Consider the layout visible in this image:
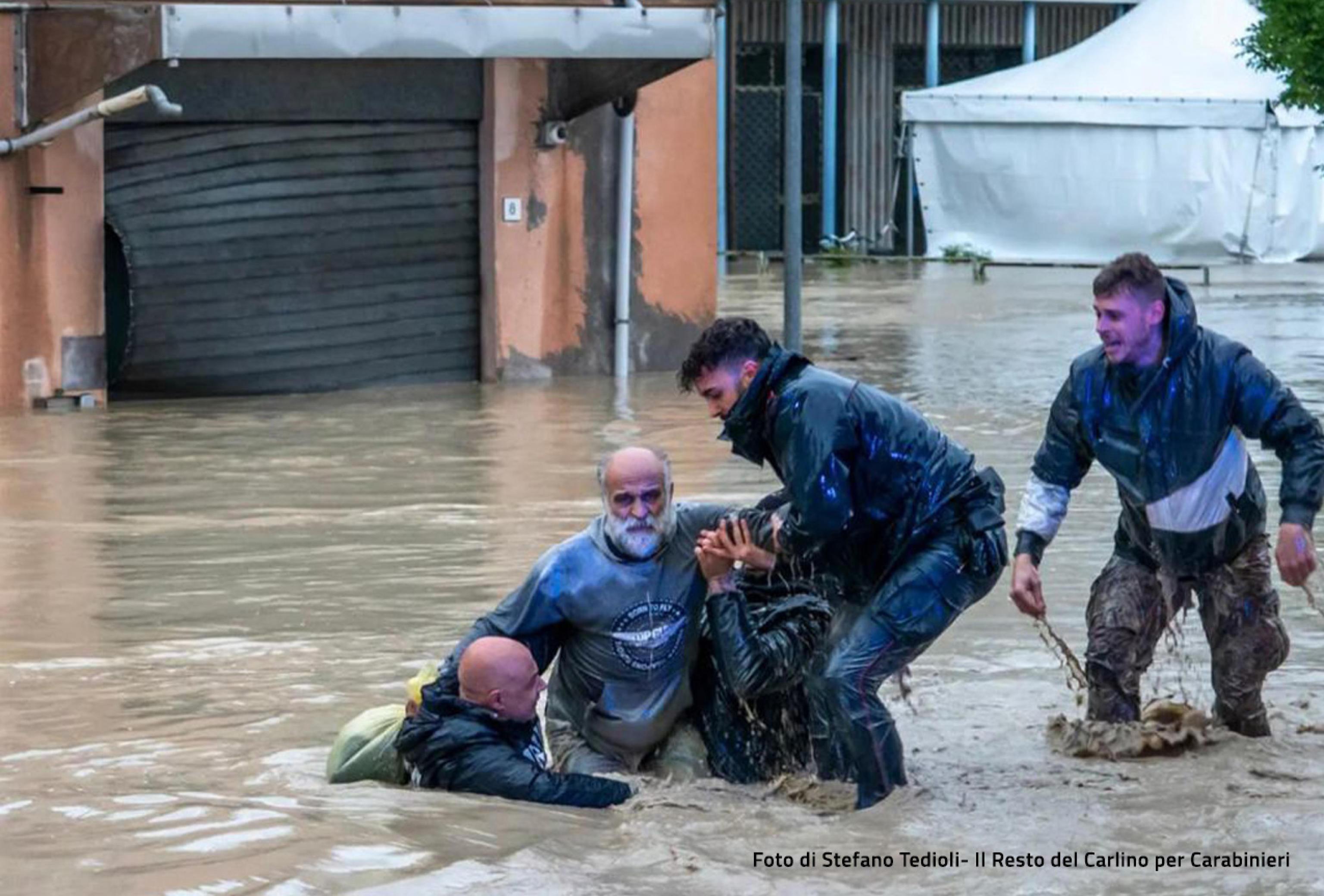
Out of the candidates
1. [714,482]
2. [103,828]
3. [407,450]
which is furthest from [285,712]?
[407,450]

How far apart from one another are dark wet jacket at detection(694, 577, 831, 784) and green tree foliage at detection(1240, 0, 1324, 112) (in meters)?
16.2

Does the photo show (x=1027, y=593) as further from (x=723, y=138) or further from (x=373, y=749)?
(x=723, y=138)

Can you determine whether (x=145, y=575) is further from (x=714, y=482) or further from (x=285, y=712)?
(x=714, y=482)

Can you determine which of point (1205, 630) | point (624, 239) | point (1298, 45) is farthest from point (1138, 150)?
point (1205, 630)

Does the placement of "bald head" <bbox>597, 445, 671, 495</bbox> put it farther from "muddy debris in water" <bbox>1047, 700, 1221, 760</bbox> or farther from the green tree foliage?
the green tree foliage

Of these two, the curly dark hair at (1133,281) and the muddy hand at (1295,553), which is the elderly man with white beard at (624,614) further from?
the muddy hand at (1295,553)

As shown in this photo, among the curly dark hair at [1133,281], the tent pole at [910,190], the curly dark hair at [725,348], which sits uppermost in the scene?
the tent pole at [910,190]

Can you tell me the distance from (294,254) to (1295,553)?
1330 cm

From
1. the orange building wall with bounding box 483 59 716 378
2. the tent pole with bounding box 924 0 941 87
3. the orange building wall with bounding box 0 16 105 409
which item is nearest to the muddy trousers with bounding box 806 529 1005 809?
the orange building wall with bounding box 0 16 105 409

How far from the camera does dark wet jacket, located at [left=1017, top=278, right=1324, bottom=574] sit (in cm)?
754

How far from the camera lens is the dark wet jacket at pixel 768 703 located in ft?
24.7

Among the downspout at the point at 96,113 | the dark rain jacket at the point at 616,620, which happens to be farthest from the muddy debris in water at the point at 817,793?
the downspout at the point at 96,113

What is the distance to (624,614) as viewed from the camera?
7445mm

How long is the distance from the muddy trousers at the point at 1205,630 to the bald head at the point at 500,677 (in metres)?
1.83
